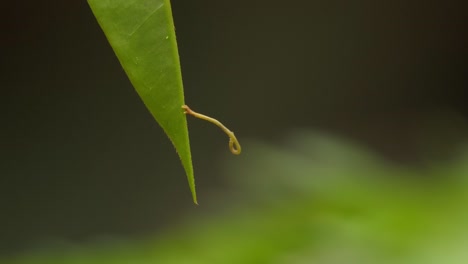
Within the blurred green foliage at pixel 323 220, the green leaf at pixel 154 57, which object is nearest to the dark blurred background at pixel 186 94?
the blurred green foliage at pixel 323 220

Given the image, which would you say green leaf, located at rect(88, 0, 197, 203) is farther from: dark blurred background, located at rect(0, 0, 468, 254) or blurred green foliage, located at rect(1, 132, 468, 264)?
dark blurred background, located at rect(0, 0, 468, 254)

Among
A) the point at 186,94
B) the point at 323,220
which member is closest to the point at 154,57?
the point at 323,220

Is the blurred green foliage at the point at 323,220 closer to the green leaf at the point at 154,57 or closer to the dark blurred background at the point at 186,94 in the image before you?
the green leaf at the point at 154,57

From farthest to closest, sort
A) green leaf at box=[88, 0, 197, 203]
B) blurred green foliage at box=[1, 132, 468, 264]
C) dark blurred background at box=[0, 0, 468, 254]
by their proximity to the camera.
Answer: dark blurred background at box=[0, 0, 468, 254]
blurred green foliage at box=[1, 132, 468, 264]
green leaf at box=[88, 0, 197, 203]

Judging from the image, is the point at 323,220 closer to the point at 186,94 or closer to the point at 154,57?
the point at 154,57

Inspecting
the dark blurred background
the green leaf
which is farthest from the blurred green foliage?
the dark blurred background

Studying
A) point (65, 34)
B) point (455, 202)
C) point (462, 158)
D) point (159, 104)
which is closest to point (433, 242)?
point (455, 202)
